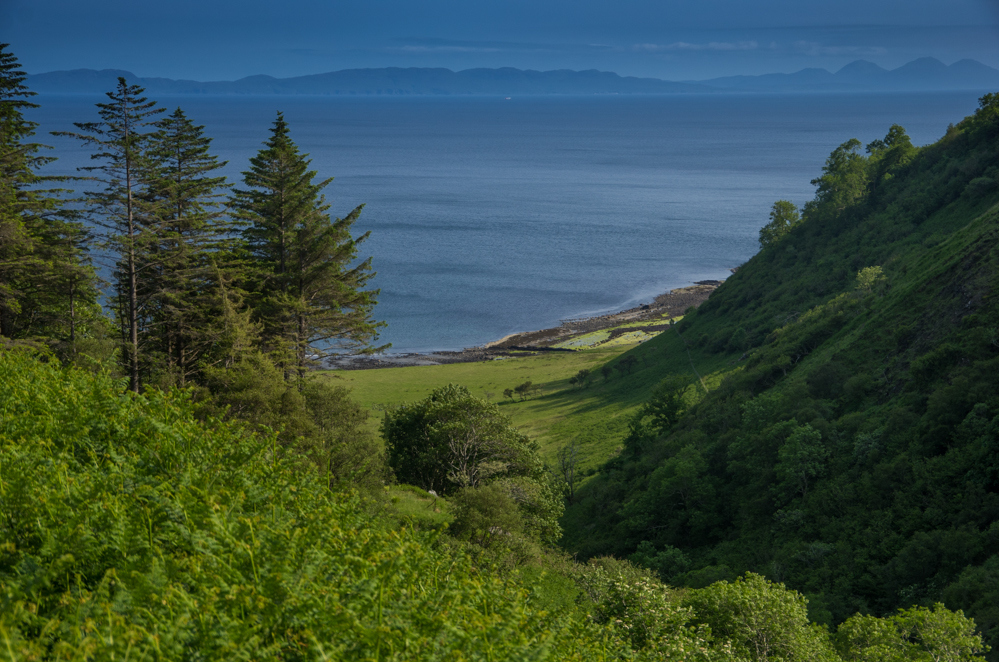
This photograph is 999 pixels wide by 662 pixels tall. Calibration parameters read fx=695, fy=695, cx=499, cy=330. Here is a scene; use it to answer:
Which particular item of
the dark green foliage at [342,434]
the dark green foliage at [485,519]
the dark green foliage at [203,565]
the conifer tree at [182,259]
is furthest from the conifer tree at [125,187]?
the dark green foliage at [203,565]

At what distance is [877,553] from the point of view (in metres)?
26.3

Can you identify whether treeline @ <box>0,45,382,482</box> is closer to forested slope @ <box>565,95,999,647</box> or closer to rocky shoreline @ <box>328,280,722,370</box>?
forested slope @ <box>565,95,999,647</box>

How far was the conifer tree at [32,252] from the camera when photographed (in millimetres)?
29891

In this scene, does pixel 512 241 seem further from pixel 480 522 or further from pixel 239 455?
pixel 239 455

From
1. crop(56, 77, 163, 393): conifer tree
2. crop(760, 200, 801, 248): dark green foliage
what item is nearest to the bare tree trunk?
crop(56, 77, 163, 393): conifer tree

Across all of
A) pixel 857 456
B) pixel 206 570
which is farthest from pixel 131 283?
pixel 857 456

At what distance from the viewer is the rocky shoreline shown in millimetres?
94188

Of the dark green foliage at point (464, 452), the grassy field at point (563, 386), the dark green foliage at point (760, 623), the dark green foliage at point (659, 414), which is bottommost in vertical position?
the grassy field at point (563, 386)

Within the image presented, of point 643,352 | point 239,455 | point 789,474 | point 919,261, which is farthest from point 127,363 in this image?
point 643,352

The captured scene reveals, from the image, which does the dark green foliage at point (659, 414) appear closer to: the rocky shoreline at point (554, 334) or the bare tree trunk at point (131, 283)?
the bare tree trunk at point (131, 283)

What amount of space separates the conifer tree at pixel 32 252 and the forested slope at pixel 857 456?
2899 centimetres

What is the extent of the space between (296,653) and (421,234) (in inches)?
5742

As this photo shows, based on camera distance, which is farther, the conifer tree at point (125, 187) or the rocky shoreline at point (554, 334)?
the rocky shoreline at point (554, 334)

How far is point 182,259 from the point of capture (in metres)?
31.5
